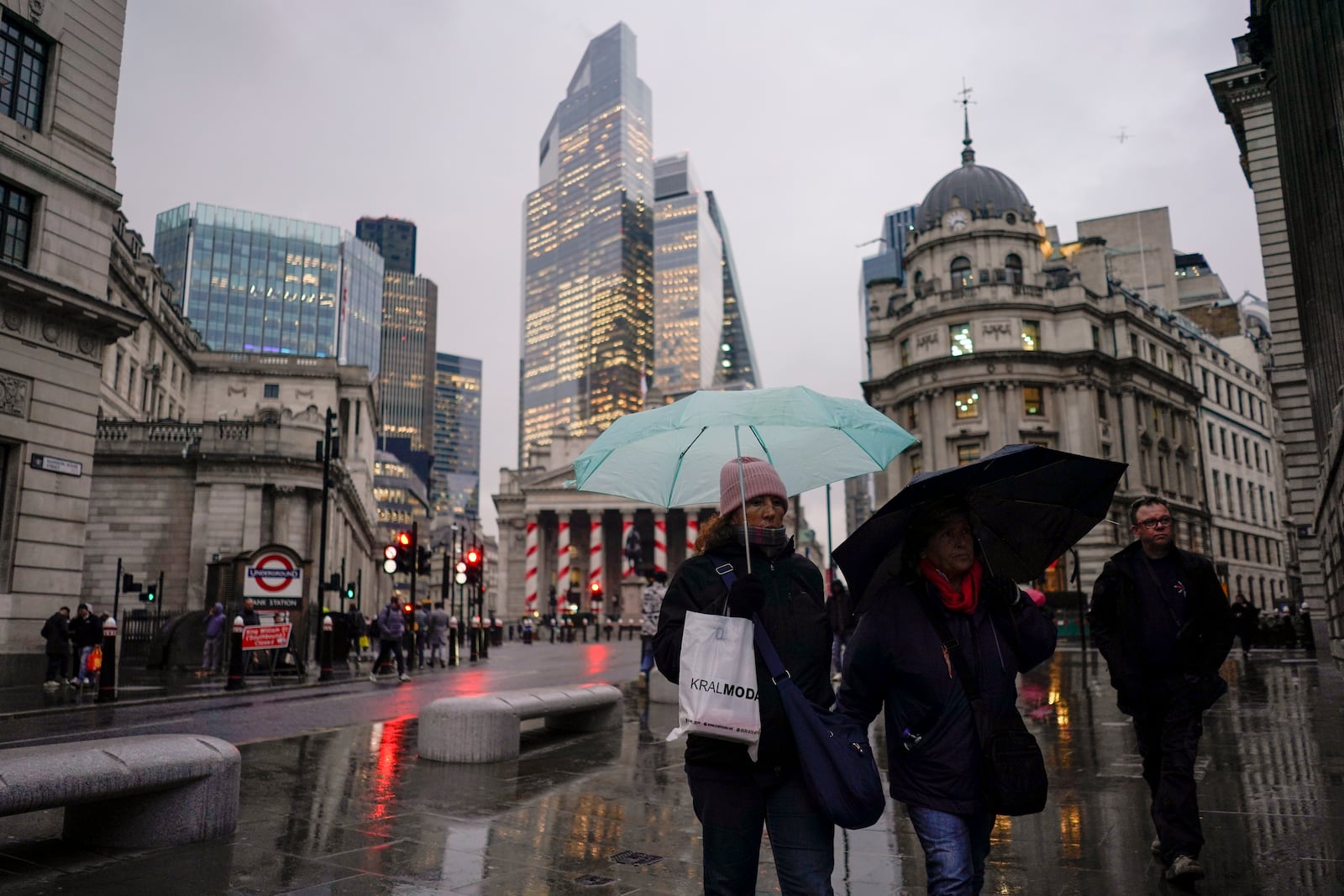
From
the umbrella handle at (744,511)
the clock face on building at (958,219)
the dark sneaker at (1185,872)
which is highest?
the clock face on building at (958,219)

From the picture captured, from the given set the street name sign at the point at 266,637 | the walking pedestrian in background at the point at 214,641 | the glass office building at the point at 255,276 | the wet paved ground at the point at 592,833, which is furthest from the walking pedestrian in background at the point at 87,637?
the glass office building at the point at 255,276

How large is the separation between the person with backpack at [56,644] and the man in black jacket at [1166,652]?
1926cm

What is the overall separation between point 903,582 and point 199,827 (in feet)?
16.1

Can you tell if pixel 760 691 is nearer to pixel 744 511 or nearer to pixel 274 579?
pixel 744 511

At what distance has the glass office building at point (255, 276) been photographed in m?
Answer: 130

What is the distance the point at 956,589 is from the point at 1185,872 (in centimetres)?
262

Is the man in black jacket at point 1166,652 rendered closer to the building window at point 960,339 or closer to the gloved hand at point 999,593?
the gloved hand at point 999,593

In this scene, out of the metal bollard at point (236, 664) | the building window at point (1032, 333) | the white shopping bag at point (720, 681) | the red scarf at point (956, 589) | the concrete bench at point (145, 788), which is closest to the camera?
the white shopping bag at point (720, 681)

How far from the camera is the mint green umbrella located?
16.2ft

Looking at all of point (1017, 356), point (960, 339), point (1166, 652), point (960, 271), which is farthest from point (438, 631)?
point (960, 271)

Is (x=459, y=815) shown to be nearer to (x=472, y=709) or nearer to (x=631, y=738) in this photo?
(x=472, y=709)

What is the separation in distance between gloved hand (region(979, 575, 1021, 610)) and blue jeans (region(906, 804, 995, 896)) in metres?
0.75

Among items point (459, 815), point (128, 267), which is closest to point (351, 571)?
point (128, 267)

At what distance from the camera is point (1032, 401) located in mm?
56750
